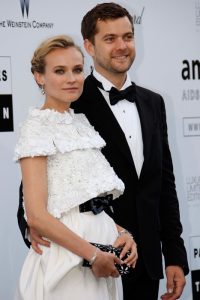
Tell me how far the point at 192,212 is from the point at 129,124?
1.23 metres

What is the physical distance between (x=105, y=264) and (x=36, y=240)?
22 cm

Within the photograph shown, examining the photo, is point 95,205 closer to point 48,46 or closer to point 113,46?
point 48,46

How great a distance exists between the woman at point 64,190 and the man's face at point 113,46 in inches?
Result: 11.1

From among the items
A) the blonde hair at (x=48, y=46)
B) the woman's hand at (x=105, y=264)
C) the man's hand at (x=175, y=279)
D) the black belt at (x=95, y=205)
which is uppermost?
the blonde hair at (x=48, y=46)

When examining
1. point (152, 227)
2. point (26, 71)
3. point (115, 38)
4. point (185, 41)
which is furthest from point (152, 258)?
point (185, 41)

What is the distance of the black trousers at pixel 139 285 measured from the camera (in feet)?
6.66

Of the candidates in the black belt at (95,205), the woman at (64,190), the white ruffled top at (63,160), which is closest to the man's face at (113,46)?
the woman at (64,190)

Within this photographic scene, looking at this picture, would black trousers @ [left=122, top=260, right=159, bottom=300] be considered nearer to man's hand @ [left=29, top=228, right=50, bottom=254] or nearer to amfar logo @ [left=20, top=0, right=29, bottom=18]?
man's hand @ [left=29, top=228, right=50, bottom=254]

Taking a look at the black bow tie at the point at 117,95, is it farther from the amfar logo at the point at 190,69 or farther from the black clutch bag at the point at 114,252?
the amfar logo at the point at 190,69

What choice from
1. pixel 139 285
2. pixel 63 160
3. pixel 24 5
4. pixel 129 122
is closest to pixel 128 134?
pixel 129 122

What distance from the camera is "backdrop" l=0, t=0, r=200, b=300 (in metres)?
2.58

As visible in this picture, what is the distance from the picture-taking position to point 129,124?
6.75 ft

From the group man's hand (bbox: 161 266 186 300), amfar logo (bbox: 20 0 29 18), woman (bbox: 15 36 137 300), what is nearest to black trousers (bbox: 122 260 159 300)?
man's hand (bbox: 161 266 186 300)

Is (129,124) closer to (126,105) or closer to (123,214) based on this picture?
(126,105)
